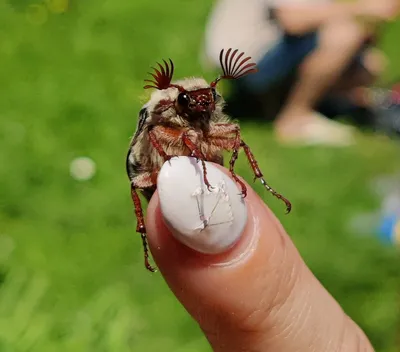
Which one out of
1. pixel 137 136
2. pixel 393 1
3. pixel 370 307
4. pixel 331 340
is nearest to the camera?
pixel 137 136

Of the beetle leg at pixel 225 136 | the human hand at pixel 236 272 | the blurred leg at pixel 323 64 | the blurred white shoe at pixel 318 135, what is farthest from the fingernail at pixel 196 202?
the blurred leg at pixel 323 64

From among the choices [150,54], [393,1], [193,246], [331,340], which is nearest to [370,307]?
[331,340]

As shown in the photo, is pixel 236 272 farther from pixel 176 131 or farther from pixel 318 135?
pixel 318 135

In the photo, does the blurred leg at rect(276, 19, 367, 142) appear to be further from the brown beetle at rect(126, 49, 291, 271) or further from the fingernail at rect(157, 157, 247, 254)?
the fingernail at rect(157, 157, 247, 254)

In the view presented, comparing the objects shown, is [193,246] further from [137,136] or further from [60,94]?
[60,94]

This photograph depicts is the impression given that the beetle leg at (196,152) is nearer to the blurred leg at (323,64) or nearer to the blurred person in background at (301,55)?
the blurred person in background at (301,55)

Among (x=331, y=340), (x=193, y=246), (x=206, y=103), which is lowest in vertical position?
(x=331, y=340)

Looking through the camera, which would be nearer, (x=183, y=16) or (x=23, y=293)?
(x=23, y=293)
